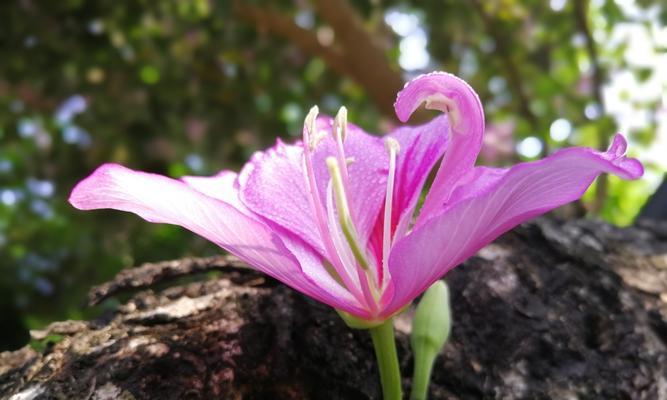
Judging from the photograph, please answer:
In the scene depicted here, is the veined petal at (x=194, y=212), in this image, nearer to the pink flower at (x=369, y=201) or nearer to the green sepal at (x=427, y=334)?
the pink flower at (x=369, y=201)

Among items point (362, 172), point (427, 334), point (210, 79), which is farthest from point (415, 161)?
point (210, 79)

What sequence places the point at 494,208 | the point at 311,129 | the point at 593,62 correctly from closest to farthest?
the point at 494,208 < the point at 311,129 < the point at 593,62

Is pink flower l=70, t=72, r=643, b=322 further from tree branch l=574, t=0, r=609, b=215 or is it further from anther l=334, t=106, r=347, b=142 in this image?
tree branch l=574, t=0, r=609, b=215

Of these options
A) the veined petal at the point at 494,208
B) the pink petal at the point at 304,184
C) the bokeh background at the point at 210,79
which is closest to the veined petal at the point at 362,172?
the pink petal at the point at 304,184

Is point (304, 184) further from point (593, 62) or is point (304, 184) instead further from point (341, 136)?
point (593, 62)

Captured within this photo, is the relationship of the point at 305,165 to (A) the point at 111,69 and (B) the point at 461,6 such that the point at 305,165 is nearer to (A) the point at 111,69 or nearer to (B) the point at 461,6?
(B) the point at 461,6

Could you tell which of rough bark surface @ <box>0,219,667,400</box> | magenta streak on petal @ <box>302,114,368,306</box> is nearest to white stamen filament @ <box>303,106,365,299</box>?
magenta streak on petal @ <box>302,114,368,306</box>
